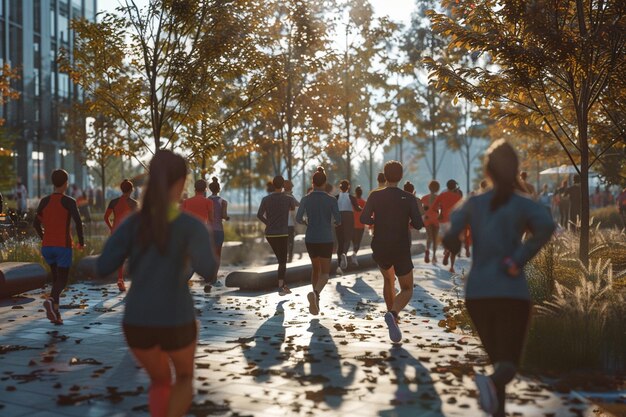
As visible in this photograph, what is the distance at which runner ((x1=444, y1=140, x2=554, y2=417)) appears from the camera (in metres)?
5.03

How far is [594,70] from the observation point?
12.7 metres

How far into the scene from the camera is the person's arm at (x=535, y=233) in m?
4.97

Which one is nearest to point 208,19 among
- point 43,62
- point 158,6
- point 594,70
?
point 158,6

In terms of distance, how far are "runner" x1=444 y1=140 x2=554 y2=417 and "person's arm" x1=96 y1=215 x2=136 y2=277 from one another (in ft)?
6.91

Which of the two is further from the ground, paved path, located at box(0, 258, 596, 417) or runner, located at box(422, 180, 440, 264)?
runner, located at box(422, 180, 440, 264)

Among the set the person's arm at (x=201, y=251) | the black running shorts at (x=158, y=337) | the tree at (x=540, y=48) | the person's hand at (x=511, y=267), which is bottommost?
the black running shorts at (x=158, y=337)

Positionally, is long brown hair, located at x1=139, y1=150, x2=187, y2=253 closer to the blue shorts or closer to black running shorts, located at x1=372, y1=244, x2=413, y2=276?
black running shorts, located at x1=372, y1=244, x2=413, y2=276

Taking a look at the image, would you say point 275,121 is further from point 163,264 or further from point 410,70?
point 163,264

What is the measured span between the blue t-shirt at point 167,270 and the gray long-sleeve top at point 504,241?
1.73m

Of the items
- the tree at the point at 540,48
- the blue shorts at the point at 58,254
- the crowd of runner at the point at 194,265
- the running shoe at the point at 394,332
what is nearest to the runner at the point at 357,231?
the tree at the point at 540,48

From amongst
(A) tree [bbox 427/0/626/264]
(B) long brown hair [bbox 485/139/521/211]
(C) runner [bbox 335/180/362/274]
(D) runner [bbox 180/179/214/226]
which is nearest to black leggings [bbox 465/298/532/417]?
(B) long brown hair [bbox 485/139/521/211]

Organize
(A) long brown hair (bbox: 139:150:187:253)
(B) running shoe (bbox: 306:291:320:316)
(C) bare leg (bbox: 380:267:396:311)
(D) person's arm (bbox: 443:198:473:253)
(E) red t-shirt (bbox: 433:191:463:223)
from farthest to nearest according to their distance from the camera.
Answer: (E) red t-shirt (bbox: 433:191:463:223), (B) running shoe (bbox: 306:291:320:316), (C) bare leg (bbox: 380:267:396:311), (D) person's arm (bbox: 443:198:473:253), (A) long brown hair (bbox: 139:150:187:253)

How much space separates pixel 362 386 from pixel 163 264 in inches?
125

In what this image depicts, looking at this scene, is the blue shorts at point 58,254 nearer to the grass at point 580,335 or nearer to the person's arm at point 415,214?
the person's arm at point 415,214
